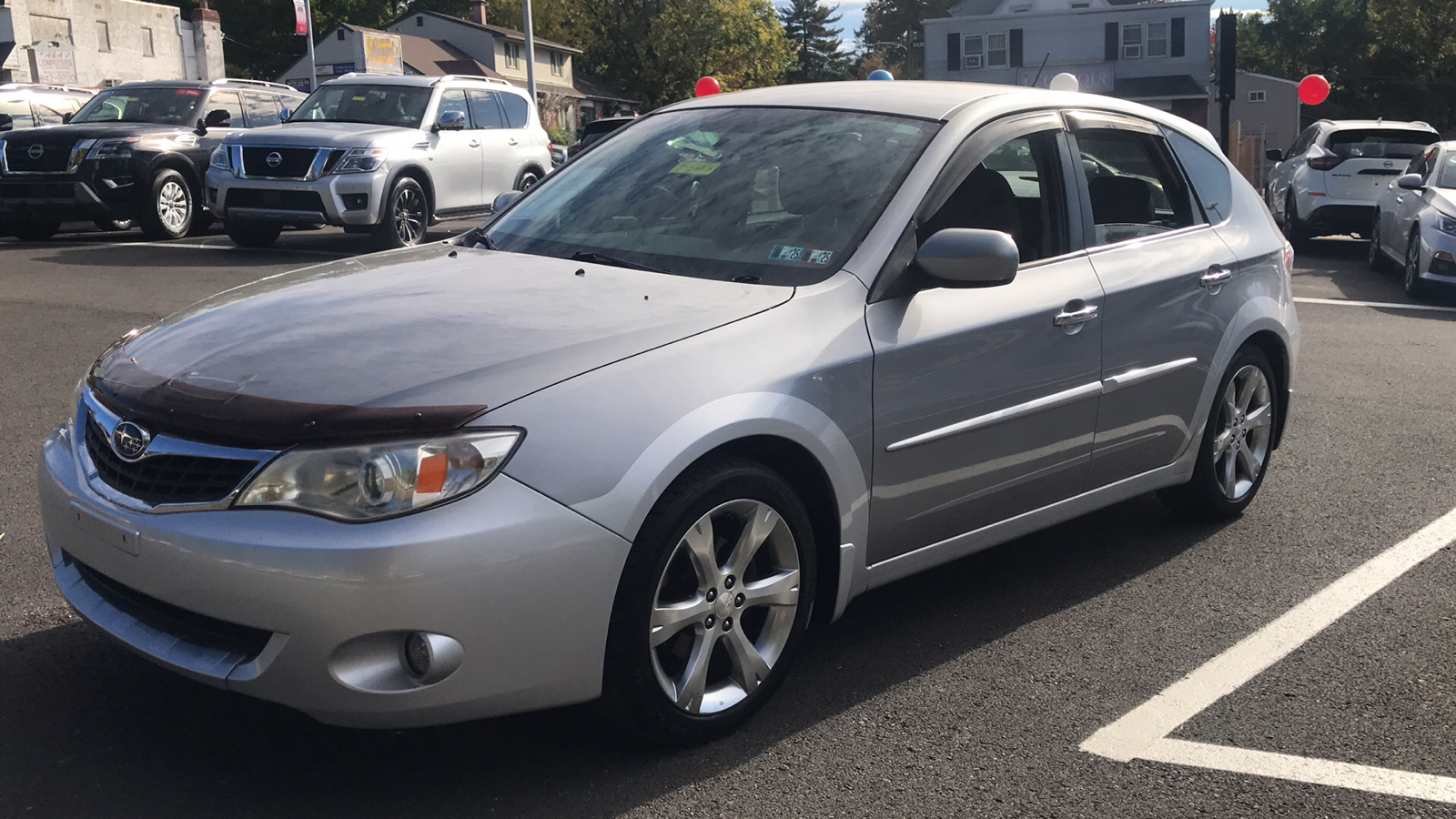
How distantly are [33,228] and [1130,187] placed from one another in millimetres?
14492

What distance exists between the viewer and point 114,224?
16391 millimetres

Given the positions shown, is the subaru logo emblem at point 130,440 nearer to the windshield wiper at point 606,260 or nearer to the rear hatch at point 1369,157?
the windshield wiper at point 606,260

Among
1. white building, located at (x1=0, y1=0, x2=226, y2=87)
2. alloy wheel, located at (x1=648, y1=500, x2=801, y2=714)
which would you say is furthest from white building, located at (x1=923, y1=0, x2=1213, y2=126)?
alloy wheel, located at (x1=648, y1=500, x2=801, y2=714)

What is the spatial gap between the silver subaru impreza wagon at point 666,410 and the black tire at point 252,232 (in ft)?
35.0

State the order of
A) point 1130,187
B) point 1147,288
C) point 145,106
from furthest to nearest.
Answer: point 145,106 → point 1130,187 → point 1147,288

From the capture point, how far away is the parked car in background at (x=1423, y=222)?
1239 cm

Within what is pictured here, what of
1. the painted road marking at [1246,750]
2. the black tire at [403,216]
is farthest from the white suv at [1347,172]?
the painted road marking at [1246,750]

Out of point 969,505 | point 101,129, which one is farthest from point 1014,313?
point 101,129

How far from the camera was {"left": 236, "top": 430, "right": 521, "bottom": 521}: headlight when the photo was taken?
2.85 m

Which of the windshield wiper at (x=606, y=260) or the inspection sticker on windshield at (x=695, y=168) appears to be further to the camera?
the inspection sticker on windshield at (x=695, y=168)

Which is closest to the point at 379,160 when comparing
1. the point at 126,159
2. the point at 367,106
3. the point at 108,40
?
the point at 367,106

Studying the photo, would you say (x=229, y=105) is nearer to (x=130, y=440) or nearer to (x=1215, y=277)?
(x=1215, y=277)

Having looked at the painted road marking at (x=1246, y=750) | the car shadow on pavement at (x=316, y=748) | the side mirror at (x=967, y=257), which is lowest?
the painted road marking at (x=1246, y=750)

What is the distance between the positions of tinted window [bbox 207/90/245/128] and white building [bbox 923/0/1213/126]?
39.5 meters
